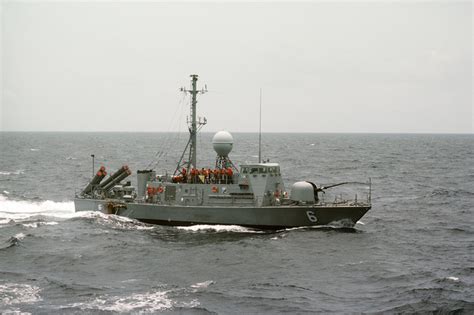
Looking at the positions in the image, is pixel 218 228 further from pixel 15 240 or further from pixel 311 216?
pixel 15 240

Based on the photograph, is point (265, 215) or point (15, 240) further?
point (265, 215)

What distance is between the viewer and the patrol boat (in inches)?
1415

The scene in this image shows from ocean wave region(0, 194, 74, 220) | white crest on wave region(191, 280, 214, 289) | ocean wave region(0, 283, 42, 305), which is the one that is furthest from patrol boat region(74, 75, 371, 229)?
ocean wave region(0, 283, 42, 305)

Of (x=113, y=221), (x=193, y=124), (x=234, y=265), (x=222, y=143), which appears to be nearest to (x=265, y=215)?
(x=222, y=143)

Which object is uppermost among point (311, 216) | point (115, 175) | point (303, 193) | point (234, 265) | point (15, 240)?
point (115, 175)

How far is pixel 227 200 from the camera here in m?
37.1

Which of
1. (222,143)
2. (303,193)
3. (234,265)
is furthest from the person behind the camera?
(222,143)

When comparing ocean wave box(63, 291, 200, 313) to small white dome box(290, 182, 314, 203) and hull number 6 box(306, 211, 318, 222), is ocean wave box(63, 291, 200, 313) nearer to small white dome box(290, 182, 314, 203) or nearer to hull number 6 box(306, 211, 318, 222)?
hull number 6 box(306, 211, 318, 222)

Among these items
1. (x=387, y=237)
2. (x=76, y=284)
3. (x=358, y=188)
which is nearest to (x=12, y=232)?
(x=76, y=284)

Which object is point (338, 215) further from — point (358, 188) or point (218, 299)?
point (358, 188)

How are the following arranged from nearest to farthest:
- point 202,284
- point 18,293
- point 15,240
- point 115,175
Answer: point 18,293, point 202,284, point 15,240, point 115,175

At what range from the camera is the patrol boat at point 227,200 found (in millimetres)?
35938

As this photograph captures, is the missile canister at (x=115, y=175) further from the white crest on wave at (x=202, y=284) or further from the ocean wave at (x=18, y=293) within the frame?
the white crest on wave at (x=202, y=284)

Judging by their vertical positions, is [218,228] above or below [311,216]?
below
